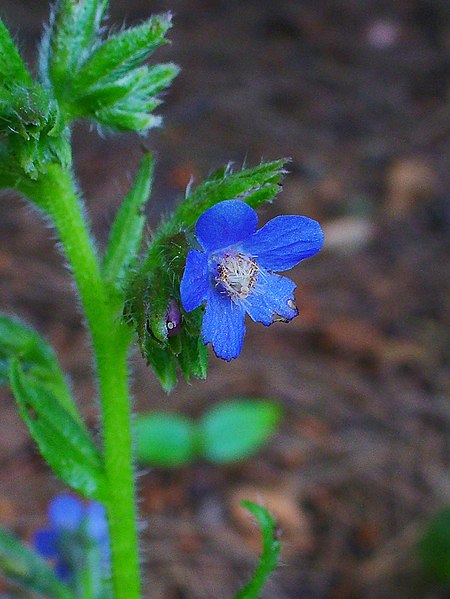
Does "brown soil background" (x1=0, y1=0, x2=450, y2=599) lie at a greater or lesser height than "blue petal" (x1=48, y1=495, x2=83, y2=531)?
greater

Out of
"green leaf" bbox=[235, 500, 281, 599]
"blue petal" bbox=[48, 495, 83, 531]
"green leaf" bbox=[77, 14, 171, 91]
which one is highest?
"green leaf" bbox=[77, 14, 171, 91]

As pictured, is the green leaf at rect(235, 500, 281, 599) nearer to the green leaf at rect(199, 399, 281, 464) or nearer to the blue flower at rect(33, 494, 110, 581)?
the blue flower at rect(33, 494, 110, 581)

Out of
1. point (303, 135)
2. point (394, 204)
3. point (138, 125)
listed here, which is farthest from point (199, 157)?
point (138, 125)

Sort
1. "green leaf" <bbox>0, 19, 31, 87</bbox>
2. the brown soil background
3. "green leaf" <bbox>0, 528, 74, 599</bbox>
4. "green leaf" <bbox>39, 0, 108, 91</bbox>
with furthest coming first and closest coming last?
the brown soil background → "green leaf" <bbox>0, 528, 74, 599</bbox> → "green leaf" <bbox>39, 0, 108, 91</bbox> → "green leaf" <bbox>0, 19, 31, 87</bbox>

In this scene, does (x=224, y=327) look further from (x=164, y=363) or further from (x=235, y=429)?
(x=235, y=429)

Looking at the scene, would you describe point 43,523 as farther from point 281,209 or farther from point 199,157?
point 199,157

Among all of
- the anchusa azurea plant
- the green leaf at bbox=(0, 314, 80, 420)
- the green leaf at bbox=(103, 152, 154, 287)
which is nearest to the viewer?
the anchusa azurea plant

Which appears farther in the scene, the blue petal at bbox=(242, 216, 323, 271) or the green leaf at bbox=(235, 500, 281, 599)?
the green leaf at bbox=(235, 500, 281, 599)

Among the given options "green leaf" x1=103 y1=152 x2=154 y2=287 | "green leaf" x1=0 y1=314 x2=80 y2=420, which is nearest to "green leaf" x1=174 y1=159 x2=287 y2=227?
"green leaf" x1=103 y1=152 x2=154 y2=287
